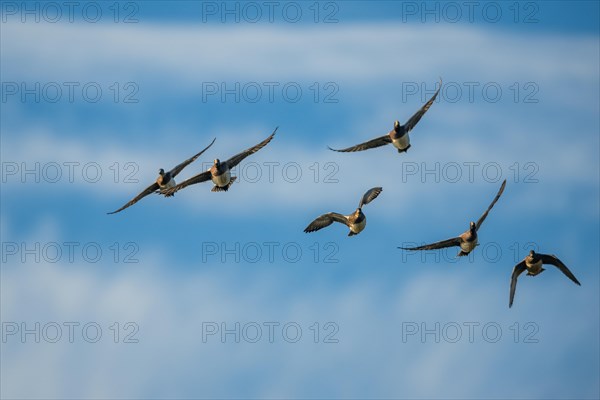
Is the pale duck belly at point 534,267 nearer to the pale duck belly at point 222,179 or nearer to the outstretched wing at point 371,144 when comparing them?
the outstretched wing at point 371,144

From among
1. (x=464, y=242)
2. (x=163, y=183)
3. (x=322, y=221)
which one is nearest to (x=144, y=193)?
(x=163, y=183)

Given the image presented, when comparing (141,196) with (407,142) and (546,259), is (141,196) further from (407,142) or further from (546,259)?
(546,259)

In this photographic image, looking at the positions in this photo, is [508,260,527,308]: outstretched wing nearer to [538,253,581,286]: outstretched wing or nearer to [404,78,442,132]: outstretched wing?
[538,253,581,286]: outstretched wing

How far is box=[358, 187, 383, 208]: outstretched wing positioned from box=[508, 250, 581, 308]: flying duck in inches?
244

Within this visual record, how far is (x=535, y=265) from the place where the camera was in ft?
217

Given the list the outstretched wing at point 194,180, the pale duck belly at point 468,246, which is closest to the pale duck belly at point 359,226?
the pale duck belly at point 468,246

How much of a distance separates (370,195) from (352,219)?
2018mm

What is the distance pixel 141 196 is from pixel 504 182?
15.8 metres

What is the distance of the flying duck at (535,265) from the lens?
2589 inches

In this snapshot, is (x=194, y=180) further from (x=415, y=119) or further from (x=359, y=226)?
(x=415, y=119)

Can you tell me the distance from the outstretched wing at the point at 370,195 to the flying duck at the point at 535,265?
20.4 feet

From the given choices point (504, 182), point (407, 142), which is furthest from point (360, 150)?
point (504, 182)

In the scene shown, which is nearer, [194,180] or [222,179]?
[222,179]

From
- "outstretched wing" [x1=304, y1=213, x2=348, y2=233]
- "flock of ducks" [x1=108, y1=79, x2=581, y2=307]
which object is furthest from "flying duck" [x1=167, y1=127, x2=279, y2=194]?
"outstretched wing" [x1=304, y1=213, x2=348, y2=233]
